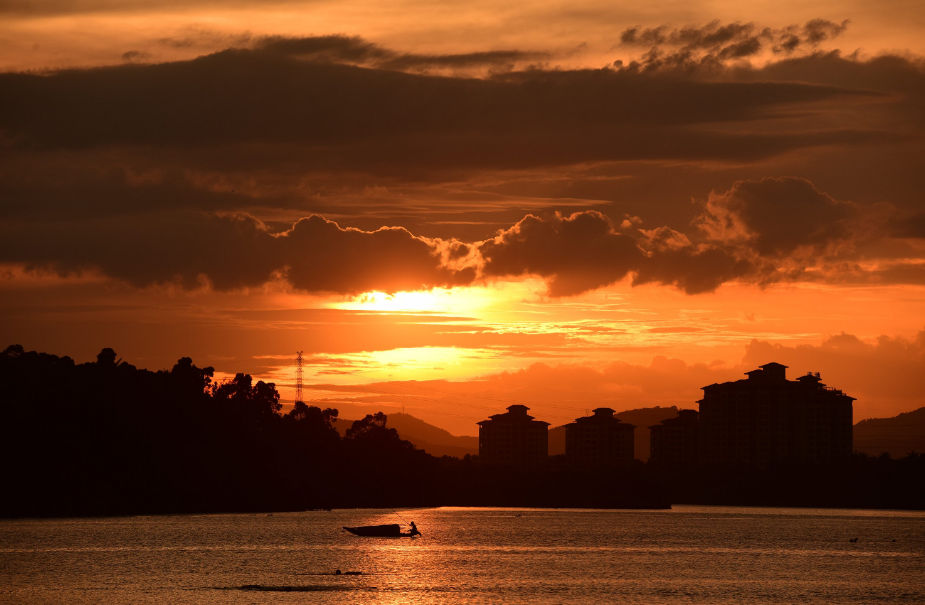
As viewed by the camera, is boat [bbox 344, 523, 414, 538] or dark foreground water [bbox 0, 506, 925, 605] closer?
dark foreground water [bbox 0, 506, 925, 605]

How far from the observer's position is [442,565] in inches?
4835

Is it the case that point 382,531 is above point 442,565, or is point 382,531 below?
above

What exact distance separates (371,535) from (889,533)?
9850 centimetres

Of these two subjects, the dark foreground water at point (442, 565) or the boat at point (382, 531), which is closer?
the dark foreground water at point (442, 565)

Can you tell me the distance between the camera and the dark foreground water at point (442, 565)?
9700 centimetres

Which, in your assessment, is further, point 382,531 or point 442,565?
point 382,531

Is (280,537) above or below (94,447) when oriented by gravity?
below

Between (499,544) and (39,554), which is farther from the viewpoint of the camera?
(499,544)

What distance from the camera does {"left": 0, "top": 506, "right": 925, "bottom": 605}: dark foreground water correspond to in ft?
318

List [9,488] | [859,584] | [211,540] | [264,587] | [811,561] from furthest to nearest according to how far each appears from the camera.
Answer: [9,488], [211,540], [811,561], [859,584], [264,587]

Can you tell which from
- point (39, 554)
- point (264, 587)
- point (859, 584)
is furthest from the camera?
point (39, 554)

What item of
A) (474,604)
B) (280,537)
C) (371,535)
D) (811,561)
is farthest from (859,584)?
(280,537)

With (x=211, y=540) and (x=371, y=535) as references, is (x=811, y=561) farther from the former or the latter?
(x=211, y=540)

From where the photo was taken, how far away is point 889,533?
195 m
